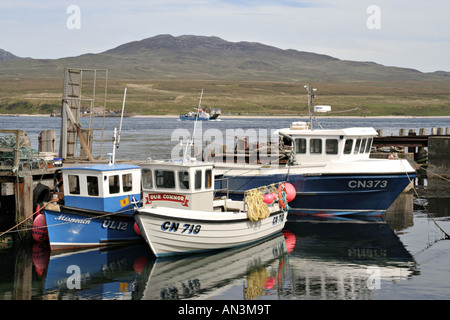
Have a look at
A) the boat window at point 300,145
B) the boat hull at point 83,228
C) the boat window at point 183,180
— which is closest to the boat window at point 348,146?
the boat window at point 300,145

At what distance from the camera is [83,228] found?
2150 centimetres

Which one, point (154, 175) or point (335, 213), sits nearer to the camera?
point (154, 175)

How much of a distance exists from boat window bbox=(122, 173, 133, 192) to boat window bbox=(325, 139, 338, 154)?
32.3 feet

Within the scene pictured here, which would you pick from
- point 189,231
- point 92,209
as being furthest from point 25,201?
point 189,231

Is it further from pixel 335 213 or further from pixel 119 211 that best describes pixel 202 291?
pixel 335 213

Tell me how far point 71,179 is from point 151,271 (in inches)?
193

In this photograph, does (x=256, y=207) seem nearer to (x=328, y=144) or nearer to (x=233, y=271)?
(x=233, y=271)

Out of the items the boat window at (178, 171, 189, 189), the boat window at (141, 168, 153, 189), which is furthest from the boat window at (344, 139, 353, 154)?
the boat window at (141, 168, 153, 189)

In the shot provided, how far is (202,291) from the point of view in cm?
1738

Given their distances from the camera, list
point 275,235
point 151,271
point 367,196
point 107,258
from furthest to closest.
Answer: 1. point 367,196
2. point 275,235
3. point 107,258
4. point 151,271

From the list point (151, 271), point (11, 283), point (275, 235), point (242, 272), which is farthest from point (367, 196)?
point (11, 283)

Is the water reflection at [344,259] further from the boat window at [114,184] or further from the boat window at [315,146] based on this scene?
the boat window at [114,184]

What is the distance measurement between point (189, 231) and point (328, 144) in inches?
399

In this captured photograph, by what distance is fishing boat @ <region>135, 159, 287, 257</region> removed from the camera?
65.4ft
